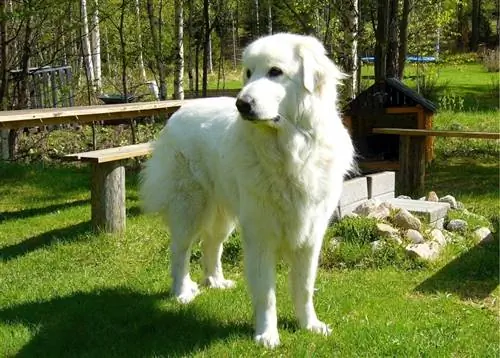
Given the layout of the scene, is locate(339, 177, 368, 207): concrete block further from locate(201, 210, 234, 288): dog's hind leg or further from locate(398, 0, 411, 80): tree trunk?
locate(398, 0, 411, 80): tree trunk

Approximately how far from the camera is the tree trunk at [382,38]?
376 inches

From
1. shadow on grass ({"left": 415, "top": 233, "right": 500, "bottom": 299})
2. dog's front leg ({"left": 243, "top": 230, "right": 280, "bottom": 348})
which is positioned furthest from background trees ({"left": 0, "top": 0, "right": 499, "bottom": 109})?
dog's front leg ({"left": 243, "top": 230, "right": 280, "bottom": 348})

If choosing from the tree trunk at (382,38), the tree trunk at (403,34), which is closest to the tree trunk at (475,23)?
the tree trunk at (403,34)

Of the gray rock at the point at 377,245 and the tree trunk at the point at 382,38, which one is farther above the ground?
the tree trunk at the point at 382,38

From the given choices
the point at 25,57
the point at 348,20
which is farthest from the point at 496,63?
the point at 25,57

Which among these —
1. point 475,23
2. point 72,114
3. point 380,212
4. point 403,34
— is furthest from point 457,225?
point 475,23

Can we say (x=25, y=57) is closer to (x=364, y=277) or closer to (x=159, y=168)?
(x=159, y=168)

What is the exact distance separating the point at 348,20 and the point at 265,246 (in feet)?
22.2

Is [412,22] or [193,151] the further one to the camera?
[412,22]

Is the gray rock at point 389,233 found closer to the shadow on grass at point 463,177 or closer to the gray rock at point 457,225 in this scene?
the gray rock at point 457,225

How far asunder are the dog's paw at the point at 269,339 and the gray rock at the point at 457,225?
272 centimetres

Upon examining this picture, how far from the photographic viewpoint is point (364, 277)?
4566mm

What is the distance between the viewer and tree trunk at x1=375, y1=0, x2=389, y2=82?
9539mm

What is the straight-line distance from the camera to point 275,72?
306cm
